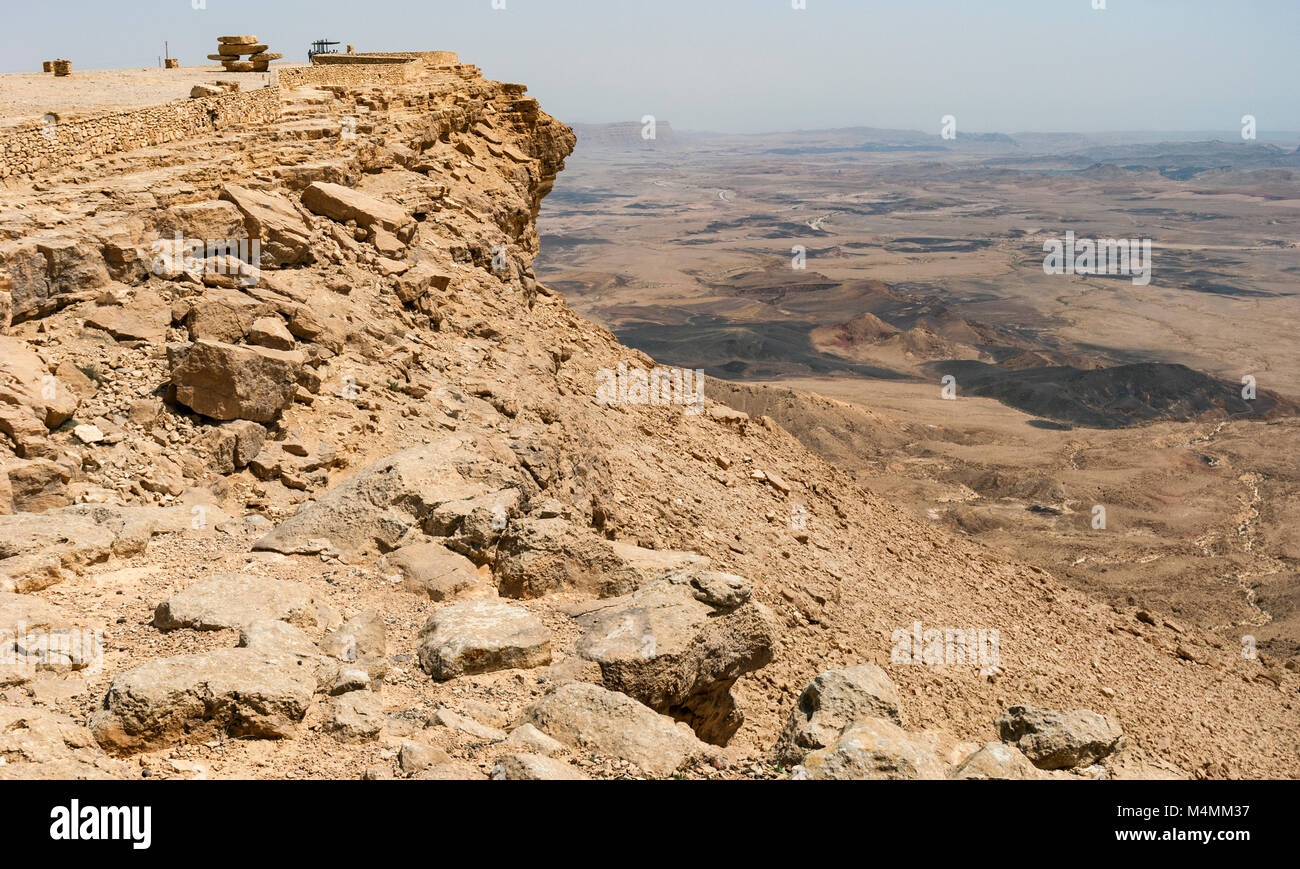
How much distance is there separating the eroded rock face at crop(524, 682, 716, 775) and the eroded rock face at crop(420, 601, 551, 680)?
0.58 meters

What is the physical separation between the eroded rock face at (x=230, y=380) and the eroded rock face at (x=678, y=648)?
12.0 ft

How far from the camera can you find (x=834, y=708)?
6.43m

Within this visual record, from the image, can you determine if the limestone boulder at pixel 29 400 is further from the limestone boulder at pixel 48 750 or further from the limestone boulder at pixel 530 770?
the limestone boulder at pixel 530 770

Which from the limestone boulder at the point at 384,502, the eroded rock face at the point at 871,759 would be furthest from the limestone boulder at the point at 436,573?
the eroded rock face at the point at 871,759

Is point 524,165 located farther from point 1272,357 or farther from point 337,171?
point 1272,357

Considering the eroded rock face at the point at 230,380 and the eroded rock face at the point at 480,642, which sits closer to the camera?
the eroded rock face at the point at 480,642

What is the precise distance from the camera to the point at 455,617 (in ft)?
21.1

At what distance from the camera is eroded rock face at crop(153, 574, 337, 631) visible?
5871mm

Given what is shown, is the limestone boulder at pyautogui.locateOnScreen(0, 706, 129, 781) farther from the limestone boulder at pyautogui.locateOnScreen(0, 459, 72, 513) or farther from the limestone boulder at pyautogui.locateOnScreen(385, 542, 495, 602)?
the limestone boulder at pyautogui.locateOnScreen(0, 459, 72, 513)

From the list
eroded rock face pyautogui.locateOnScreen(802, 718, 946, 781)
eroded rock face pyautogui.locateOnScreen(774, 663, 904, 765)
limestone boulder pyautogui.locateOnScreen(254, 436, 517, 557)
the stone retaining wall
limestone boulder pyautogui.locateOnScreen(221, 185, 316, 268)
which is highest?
the stone retaining wall

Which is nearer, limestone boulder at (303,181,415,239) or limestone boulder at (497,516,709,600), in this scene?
limestone boulder at (497,516,709,600)

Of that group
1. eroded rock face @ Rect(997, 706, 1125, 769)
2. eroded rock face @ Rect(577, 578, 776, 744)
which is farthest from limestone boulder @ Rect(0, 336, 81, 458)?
eroded rock face @ Rect(997, 706, 1125, 769)

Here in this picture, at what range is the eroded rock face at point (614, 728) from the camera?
17.2ft
